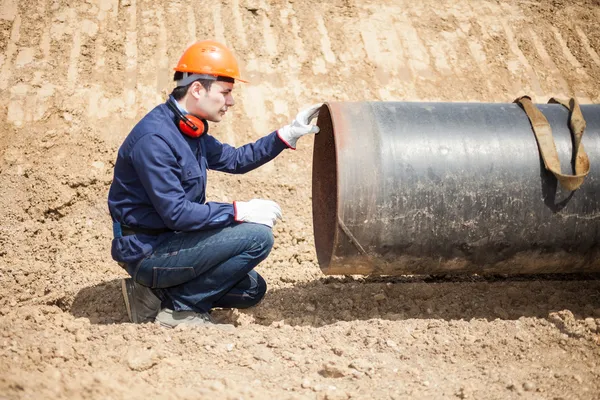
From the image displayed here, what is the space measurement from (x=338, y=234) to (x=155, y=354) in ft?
3.52

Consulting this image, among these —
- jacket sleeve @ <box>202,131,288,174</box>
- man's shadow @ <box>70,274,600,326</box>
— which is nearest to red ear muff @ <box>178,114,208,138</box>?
jacket sleeve @ <box>202,131,288,174</box>

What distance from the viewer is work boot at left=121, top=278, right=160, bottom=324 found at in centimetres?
344

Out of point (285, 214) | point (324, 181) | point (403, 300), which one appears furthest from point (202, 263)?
point (285, 214)

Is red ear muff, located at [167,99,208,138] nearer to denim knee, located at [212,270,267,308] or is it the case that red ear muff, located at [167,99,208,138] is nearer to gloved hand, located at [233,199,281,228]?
gloved hand, located at [233,199,281,228]

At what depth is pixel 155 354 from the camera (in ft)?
9.48

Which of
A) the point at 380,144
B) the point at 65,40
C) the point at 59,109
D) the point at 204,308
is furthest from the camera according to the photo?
the point at 65,40

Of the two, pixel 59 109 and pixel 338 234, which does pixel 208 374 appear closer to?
pixel 338 234

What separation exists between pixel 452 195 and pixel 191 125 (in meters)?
1.41

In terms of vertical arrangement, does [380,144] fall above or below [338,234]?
above

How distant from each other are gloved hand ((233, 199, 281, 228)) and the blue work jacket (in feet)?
0.14

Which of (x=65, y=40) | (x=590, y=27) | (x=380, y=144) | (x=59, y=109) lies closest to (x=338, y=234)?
(x=380, y=144)

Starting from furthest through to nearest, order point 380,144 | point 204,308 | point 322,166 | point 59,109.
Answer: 1. point 59,109
2. point 322,166
3. point 204,308
4. point 380,144

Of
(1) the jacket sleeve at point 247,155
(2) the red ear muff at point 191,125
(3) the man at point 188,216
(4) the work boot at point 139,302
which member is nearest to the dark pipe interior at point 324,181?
(1) the jacket sleeve at point 247,155

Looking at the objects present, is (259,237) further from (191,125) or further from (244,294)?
(191,125)
